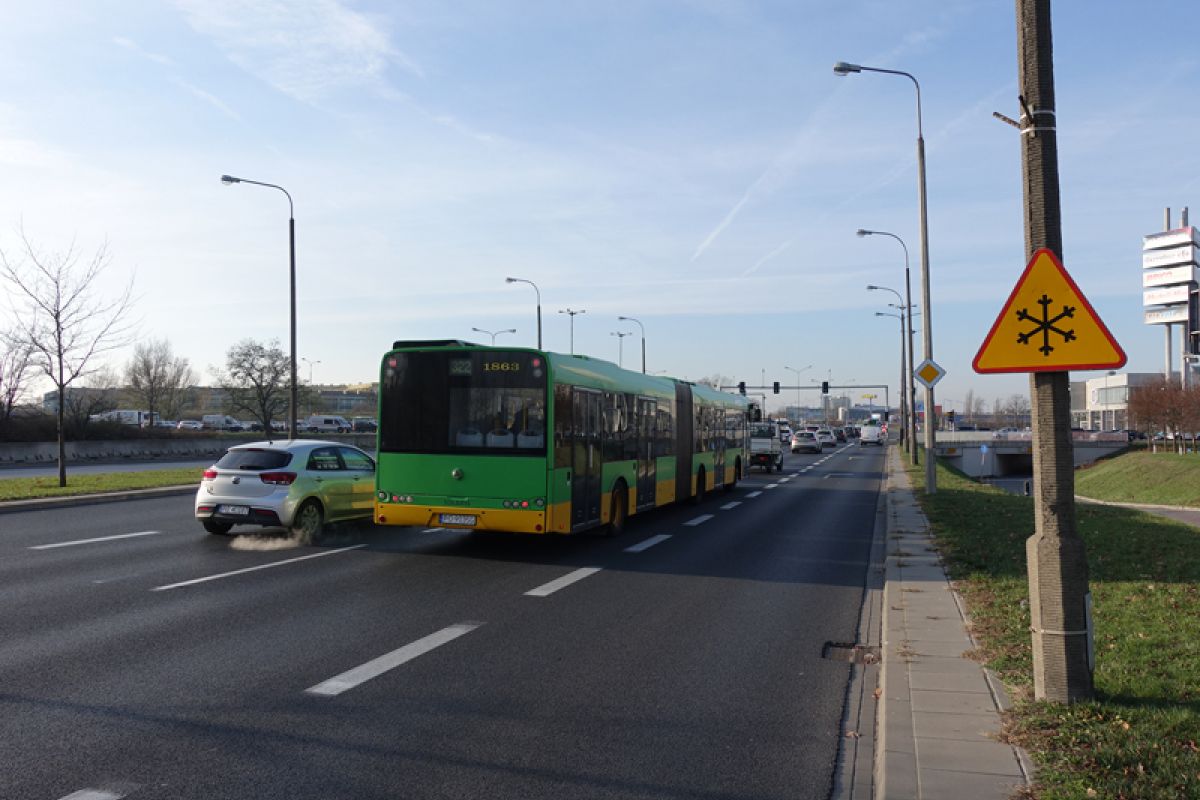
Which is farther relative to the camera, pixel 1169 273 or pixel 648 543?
pixel 1169 273

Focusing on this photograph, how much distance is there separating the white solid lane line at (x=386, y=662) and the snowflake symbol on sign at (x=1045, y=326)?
4.83 m

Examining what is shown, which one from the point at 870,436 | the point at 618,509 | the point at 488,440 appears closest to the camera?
the point at 488,440

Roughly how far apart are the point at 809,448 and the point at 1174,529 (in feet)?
164

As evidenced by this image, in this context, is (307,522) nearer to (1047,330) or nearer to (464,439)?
(464,439)

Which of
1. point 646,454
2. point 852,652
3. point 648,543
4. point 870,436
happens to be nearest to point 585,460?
point 648,543

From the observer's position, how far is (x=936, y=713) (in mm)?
5672

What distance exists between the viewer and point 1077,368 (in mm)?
5566

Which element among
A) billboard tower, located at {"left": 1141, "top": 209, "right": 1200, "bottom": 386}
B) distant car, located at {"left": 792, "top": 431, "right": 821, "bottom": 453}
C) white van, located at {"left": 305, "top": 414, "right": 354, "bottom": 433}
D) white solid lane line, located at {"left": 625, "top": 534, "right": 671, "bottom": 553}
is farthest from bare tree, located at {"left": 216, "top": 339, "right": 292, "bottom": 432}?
billboard tower, located at {"left": 1141, "top": 209, "right": 1200, "bottom": 386}

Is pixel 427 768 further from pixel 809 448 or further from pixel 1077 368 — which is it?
pixel 809 448

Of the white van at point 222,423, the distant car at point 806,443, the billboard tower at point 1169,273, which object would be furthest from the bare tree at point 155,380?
the billboard tower at point 1169,273

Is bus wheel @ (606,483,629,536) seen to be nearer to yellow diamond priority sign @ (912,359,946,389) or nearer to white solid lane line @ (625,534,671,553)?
white solid lane line @ (625,534,671,553)

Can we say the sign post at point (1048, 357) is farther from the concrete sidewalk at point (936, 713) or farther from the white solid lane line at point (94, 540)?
the white solid lane line at point (94, 540)

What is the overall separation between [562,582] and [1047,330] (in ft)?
21.7

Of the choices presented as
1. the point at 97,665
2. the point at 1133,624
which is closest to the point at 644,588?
the point at 1133,624
